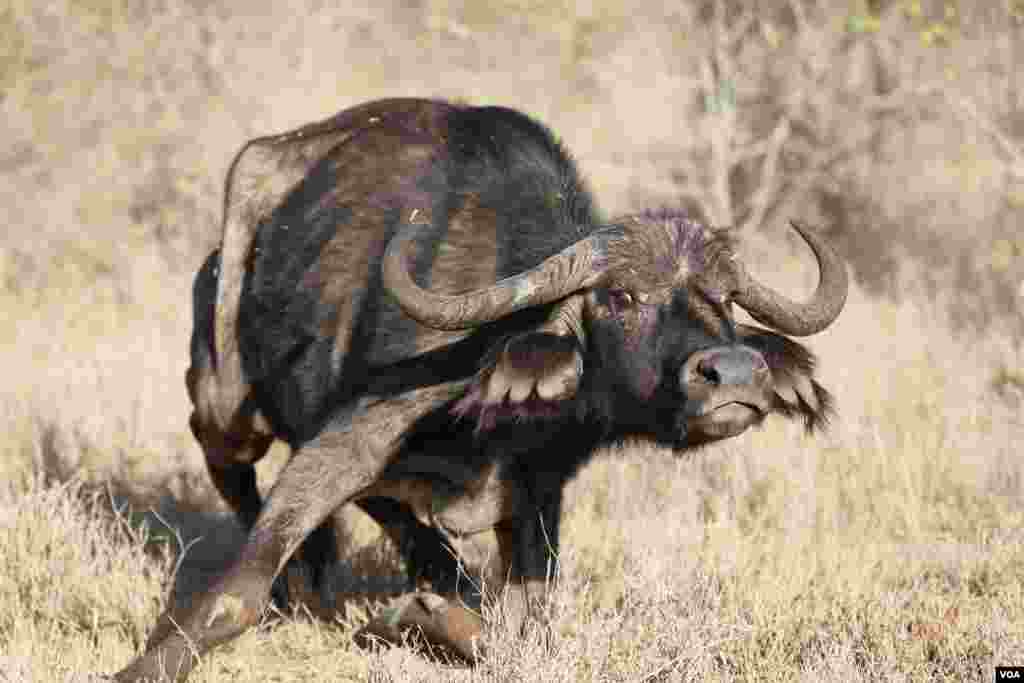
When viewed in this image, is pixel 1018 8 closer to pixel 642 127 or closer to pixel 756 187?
pixel 756 187

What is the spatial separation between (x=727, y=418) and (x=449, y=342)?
1.18 m

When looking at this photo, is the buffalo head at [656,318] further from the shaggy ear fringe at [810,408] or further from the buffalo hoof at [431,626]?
the buffalo hoof at [431,626]

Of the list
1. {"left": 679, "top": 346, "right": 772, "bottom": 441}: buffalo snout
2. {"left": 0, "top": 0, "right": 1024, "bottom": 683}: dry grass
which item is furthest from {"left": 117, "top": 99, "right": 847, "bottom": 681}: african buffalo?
{"left": 0, "top": 0, "right": 1024, "bottom": 683}: dry grass

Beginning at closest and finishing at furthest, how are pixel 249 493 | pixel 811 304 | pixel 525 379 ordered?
pixel 525 379 → pixel 811 304 → pixel 249 493

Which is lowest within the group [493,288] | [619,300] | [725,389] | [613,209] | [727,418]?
[613,209]

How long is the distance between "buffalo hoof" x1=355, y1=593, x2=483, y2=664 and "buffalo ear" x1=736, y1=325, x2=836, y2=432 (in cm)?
134

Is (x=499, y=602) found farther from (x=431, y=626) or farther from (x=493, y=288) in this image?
(x=493, y=288)

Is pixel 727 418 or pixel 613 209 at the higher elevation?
pixel 727 418

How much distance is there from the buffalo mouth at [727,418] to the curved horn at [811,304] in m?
0.70

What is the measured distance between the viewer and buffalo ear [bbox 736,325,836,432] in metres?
5.55

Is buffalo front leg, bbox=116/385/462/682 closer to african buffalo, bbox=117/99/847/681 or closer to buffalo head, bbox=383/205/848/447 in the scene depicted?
african buffalo, bbox=117/99/847/681

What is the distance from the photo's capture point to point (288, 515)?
525 cm

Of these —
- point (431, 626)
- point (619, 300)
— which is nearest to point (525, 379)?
point (619, 300)

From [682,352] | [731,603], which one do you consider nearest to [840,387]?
[731,603]
